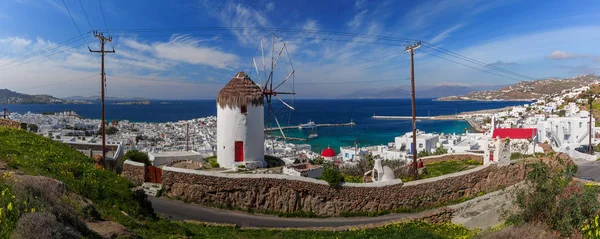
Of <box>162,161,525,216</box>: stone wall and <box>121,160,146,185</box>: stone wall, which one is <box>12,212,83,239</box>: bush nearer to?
<box>162,161,525,216</box>: stone wall

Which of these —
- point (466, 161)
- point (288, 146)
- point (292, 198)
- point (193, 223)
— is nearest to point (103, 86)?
point (193, 223)

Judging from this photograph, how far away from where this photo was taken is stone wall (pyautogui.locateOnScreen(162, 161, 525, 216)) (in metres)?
15.9

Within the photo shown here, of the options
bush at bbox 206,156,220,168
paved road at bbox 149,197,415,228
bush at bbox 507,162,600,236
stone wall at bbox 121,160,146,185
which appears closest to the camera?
bush at bbox 507,162,600,236

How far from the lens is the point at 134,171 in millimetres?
19422

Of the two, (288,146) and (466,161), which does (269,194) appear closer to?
(466,161)

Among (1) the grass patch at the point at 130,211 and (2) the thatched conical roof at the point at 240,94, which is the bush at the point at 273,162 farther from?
(1) the grass patch at the point at 130,211

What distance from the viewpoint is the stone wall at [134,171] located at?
19161 mm

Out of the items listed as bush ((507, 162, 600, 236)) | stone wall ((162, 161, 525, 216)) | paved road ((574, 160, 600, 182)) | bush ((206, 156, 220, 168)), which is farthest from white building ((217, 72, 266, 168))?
paved road ((574, 160, 600, 182))

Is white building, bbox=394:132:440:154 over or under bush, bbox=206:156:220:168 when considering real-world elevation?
under

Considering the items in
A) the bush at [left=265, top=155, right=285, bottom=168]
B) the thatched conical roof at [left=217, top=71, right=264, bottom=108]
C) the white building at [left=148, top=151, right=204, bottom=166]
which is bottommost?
the bush at [left=265, top=155, right=285, bottom=168]

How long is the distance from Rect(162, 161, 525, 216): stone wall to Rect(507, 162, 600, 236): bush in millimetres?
6104

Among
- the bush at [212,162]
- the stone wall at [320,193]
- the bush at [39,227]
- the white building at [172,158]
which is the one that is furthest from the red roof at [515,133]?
the bush at [39,227]

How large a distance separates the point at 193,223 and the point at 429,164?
16884 mm

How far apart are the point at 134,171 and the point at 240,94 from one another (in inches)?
281
